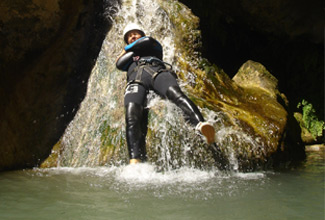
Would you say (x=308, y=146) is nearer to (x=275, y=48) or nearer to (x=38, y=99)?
(x=275, y=48)

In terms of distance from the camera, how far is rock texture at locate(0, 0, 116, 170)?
15.8 feet

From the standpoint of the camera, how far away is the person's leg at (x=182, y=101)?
11.6ft

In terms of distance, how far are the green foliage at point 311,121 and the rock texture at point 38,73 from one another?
488 cm

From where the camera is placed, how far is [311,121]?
7.02m

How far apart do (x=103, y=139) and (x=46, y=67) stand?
5.90 feet

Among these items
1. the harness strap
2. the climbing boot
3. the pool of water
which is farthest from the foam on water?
the harness strap

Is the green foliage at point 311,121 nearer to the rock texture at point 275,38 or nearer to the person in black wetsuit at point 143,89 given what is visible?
the rock texture at point 275,38

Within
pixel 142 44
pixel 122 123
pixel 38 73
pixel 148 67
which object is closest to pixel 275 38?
pixel 142 44

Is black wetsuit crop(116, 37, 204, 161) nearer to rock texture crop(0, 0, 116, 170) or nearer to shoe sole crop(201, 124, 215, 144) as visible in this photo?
shoe sole crop(201, 124, 215, 144)

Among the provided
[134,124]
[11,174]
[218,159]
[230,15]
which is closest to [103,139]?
[134,124]

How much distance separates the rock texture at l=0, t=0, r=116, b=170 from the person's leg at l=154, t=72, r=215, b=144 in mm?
1738

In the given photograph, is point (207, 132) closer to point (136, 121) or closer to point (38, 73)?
point (136, 121)

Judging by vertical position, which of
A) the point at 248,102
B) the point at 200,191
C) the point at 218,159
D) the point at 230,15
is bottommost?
the point at 200,191

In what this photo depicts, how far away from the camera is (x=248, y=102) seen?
5195mm
